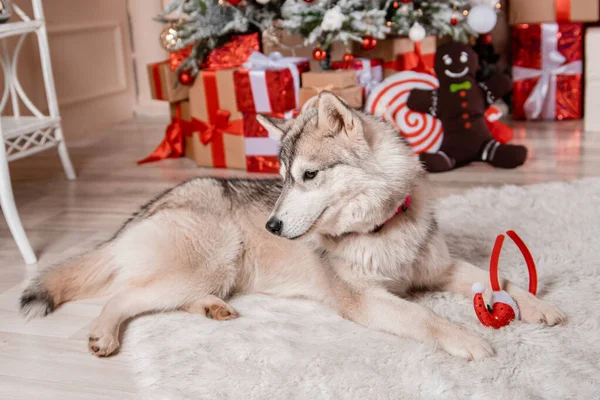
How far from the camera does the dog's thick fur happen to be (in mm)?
1708

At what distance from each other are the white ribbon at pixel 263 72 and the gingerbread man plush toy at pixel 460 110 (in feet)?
2.07

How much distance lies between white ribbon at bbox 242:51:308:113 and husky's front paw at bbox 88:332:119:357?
1960 millimetres

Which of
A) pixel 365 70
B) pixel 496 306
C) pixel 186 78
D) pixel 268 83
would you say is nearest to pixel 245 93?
pixel 268 83

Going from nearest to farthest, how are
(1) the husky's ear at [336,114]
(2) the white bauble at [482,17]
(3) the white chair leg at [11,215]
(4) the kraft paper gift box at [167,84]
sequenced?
(1) the husky's ear at [336,114] → (3) the white chair leg at [11,215] → (2) the white bauble at [482,17] → (4) the kraft paper gift box at [167,84]

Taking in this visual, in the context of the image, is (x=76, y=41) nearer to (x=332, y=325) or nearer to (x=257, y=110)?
(x=257, y=110)

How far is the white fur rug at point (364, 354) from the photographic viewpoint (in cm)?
154

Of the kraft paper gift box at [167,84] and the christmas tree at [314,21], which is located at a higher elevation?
the christmas tree at [314,21]

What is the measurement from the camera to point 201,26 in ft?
12.0

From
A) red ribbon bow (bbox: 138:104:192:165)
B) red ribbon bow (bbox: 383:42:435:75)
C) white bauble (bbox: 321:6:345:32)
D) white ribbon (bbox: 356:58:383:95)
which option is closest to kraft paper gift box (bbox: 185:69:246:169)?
red ribbon bow (bbox: 138:104:192:165)

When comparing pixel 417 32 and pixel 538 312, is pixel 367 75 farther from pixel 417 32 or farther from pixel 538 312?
pixel 538 312

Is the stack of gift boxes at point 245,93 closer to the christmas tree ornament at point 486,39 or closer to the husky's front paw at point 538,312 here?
the christmas tree ornament at point 486,39

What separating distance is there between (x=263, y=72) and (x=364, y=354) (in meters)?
2.10

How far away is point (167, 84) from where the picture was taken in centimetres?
384

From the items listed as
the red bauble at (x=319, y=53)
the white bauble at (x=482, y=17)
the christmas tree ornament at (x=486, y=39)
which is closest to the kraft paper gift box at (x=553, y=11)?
the christmas tree ornament at (x=486, y=39)
